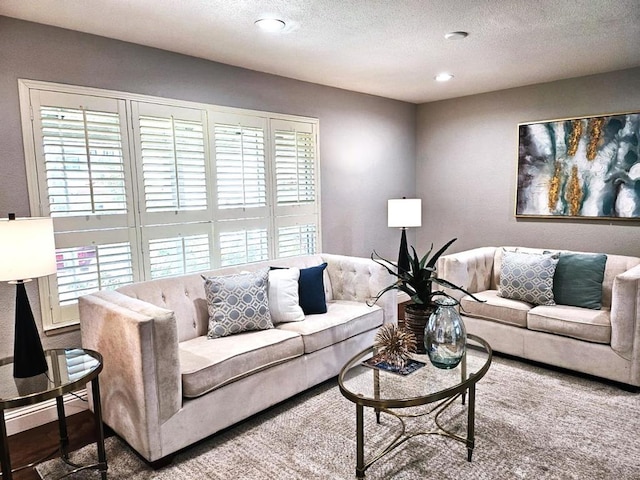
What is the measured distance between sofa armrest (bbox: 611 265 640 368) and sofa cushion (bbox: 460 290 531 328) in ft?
2.03

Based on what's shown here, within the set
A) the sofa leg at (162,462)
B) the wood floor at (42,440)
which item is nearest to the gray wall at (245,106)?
the wood floor at (42,440)

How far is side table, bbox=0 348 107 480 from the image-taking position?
1834mm

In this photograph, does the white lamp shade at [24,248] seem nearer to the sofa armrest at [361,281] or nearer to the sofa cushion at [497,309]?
the sofa armrest at [361,281]

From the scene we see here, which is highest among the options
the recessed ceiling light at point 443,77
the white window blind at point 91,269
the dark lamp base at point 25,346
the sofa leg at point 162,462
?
the recessed ceiling light at point 443,77

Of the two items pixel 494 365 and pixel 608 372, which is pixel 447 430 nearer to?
pixel 494 365

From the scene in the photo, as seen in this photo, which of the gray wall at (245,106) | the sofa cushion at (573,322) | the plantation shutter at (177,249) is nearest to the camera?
the gray wall at (245,106)

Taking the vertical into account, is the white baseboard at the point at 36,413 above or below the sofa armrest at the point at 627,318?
below

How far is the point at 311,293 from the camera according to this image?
3.32 m

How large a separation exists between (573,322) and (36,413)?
363 cm

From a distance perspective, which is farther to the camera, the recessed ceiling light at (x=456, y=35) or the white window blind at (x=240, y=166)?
the white window blind at (x=240, y=166)

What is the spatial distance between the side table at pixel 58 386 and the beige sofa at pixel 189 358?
17 cm

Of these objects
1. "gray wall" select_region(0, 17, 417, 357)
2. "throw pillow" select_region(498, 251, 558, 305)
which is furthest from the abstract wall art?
"gray wall" select_region(0, 17, 417, 357)

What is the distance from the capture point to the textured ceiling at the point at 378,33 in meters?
2.45

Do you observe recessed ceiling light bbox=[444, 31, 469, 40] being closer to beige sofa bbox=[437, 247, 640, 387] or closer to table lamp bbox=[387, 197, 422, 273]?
table lamp bbox=[387, 197, 422, 273]
